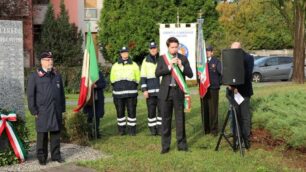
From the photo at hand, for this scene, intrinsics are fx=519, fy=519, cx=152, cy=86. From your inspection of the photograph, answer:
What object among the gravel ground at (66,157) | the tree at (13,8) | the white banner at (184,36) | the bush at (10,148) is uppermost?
the tree at (13,8)

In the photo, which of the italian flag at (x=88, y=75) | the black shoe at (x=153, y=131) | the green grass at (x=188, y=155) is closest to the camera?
the green grass at (x=188, y=155)

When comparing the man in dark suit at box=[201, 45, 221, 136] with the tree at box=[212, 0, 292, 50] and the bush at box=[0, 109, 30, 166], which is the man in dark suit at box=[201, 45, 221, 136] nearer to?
the bush at box=[0, 109, 30, 166]

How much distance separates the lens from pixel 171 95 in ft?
30.3

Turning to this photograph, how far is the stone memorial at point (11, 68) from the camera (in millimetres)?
8750

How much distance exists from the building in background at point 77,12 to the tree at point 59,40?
142cm

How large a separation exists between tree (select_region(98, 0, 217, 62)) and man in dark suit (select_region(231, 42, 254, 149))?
22.1 m

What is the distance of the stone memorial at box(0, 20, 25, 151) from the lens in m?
8.75

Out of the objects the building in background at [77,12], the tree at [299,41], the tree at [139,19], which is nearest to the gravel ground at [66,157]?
the tree at [299,41]

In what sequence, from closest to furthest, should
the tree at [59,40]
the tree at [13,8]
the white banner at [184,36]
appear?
the white banner at [184,36] < the tree at [13,8] < the tree at [59,40]

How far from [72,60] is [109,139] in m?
22.3

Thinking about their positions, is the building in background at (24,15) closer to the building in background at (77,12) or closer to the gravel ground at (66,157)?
the building in background at (77,12)

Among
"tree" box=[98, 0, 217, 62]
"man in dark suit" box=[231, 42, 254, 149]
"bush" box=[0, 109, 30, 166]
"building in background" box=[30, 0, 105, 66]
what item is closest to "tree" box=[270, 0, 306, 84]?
"tree" box=[98, 0, 217, 62]

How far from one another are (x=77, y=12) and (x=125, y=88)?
24703mm

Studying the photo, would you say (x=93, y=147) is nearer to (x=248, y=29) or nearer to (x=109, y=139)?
(x=109, y=139)
